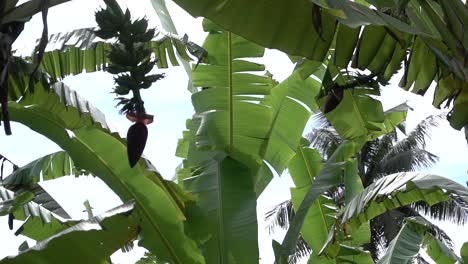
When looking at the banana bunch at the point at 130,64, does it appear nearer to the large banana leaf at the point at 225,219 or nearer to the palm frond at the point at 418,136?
the large banana leaf at the point at 225,219

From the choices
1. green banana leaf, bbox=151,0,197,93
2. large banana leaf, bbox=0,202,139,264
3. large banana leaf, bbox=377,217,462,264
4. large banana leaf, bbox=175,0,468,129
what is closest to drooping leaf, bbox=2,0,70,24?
large banana leaf, bbox=175,0,468,129

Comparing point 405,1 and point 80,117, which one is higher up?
point 405,1

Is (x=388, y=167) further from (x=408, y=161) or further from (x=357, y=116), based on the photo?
(x=357, y=116)

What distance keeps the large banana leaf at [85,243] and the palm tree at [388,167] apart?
35.2 ft

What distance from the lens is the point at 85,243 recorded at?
2.45 m

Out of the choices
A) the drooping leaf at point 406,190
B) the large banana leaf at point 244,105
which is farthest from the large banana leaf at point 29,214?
the drooping leaf at point 406,190

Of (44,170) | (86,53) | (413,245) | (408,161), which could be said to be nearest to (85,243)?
(86,53)

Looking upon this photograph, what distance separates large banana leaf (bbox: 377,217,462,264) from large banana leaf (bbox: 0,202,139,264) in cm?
163

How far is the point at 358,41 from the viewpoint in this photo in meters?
2.27

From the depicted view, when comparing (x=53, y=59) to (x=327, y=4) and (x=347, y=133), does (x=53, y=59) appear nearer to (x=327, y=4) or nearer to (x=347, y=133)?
(x=347, y=133)

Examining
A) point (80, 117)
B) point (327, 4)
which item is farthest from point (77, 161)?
point (327, 4)

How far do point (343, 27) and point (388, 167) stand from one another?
12.2 metres

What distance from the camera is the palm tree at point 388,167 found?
530 inches

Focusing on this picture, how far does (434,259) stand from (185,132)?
1.81 metres
